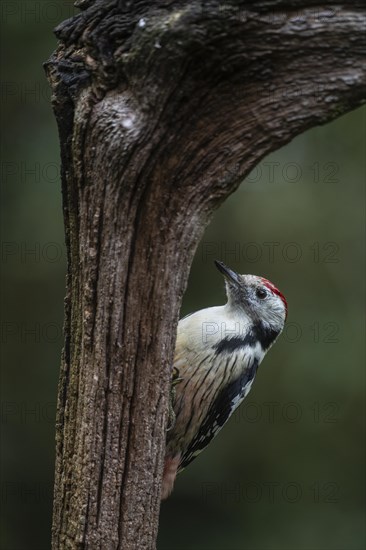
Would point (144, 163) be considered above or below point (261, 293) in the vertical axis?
above

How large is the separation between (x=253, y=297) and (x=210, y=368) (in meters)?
0.60

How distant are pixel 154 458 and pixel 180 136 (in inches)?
43.7

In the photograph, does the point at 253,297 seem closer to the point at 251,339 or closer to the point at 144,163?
the point at 251,339

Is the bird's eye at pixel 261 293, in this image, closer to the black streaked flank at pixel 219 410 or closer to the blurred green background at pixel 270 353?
the black streaked flank at pixel 219 410

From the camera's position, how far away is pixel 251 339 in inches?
176

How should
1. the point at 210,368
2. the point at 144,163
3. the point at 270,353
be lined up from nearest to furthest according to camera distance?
the point at 144,163
the point at 210,368
the point at 270,353

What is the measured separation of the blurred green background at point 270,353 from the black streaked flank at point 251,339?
74.3 inches

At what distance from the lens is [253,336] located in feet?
14.8

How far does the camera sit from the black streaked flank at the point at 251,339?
4.30 metres

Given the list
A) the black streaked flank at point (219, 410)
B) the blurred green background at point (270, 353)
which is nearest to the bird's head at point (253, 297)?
the black streaked flank at point (219, 410)

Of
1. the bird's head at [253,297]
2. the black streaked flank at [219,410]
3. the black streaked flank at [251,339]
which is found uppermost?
the bird's head at [253,297]

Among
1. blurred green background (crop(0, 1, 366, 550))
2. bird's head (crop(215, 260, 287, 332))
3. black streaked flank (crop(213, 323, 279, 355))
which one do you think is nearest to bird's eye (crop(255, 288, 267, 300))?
bird's head (crop(215, 260, 287, 332))

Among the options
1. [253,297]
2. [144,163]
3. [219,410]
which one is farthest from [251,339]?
[144,163]

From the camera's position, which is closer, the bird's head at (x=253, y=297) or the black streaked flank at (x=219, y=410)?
the black streaked flank at (x=219, y=410)
